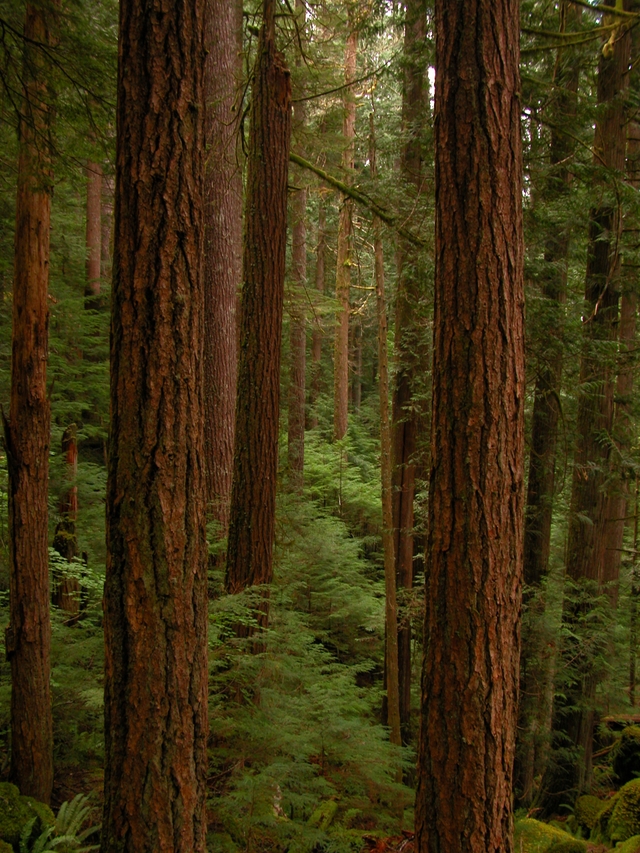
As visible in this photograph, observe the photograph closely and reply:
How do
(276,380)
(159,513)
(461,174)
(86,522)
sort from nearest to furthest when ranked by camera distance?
(159,513) < (461,174) < (276,380) < (86,522)

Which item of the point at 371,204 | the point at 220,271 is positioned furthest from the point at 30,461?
the point at 371,204

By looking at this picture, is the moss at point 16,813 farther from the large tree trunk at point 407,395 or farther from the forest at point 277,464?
the large tree trunk at point 407,395

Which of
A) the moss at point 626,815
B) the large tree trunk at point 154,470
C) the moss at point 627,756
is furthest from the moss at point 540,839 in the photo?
the moss at point 627,756

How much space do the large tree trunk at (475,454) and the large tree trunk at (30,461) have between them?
3202 millimetres

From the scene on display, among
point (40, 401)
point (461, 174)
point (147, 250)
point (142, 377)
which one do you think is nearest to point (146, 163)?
point (147, 250)

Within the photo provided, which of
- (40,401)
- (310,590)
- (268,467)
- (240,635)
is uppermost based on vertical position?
(40,401)

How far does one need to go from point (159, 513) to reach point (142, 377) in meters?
0.71

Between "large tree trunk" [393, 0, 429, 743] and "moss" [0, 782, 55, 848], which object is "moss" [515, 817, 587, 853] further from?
"moss" [0, 782, 55, 848]

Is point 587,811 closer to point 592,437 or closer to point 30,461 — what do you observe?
point 592,437

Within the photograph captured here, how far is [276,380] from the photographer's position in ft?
19.7

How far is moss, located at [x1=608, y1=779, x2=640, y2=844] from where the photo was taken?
→ 646 cm

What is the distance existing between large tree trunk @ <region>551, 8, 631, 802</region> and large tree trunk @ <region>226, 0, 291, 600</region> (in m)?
4.13

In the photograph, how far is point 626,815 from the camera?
21.7 ft

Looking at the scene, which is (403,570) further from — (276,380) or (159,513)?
(159,513)
